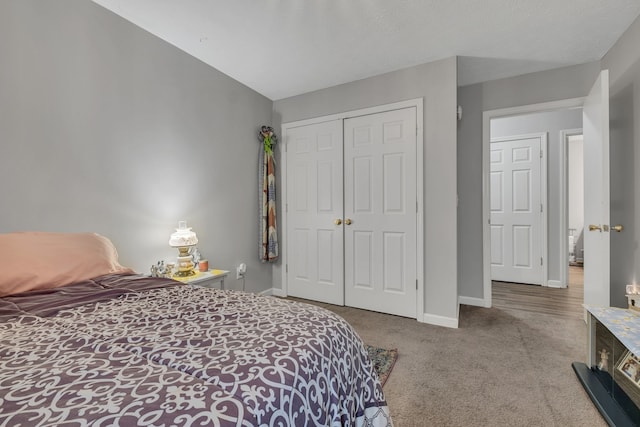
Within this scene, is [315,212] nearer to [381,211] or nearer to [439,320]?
[381,211]

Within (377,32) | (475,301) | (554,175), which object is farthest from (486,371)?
(554,175)

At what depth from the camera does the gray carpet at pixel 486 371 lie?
1.49 m

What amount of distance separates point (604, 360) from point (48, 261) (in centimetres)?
308

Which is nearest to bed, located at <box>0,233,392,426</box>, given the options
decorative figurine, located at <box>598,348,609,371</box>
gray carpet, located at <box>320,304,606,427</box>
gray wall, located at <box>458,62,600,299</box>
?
gray carpet, located at <box>320,304,606,427</box>

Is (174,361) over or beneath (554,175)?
beneath

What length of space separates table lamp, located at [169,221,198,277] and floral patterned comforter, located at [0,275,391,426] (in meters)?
0.96

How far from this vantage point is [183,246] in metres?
2.26

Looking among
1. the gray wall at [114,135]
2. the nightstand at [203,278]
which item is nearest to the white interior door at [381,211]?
the gray wall at [114,135]

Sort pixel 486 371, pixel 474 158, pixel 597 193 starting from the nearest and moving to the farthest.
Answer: pixel 486 371 → pixel 597 193 → pixel 474 158

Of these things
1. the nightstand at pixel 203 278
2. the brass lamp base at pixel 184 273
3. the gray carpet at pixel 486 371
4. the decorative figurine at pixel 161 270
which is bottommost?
the gray carpet at pixel 486 371

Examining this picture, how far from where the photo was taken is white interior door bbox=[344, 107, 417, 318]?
2803 mm

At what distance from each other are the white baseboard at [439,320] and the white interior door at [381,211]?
4.7 inches

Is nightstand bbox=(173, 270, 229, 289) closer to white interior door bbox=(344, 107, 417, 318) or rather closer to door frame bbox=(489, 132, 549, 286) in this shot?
white interior door bbox=(344, 107, 417, 318)

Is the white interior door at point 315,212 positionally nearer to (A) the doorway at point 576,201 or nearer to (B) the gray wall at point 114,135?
(B) the gray wall at point 114,135
